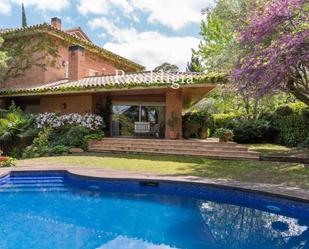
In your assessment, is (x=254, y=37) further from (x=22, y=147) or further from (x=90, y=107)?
(x=22, y=147)

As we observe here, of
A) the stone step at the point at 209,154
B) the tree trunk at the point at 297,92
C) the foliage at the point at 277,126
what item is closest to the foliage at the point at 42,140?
the stone step at the point at 209,154

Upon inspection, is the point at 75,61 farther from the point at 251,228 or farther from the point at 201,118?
the point at 251,228

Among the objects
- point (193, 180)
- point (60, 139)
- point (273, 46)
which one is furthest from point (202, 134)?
point (193, 180)

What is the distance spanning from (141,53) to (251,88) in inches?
3209

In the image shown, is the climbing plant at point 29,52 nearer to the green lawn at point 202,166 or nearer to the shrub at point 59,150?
the shrub at point 59,150

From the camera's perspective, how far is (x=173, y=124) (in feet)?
60.6

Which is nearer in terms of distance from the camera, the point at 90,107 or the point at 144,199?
the point at 144,199

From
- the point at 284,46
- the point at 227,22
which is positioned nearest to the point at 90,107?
the point at 227,22

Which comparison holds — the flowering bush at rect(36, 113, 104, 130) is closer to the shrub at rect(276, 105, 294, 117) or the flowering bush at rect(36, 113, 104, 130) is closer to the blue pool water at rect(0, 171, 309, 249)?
the blue pool water at rect(0, 171, 309, 249)

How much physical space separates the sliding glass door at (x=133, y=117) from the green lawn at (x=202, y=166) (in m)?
5.99

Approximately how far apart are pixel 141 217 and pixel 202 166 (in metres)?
5.48

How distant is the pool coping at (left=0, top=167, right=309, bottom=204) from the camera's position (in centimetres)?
812

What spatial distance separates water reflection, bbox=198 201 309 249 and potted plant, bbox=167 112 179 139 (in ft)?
32.0

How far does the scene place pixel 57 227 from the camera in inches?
279
